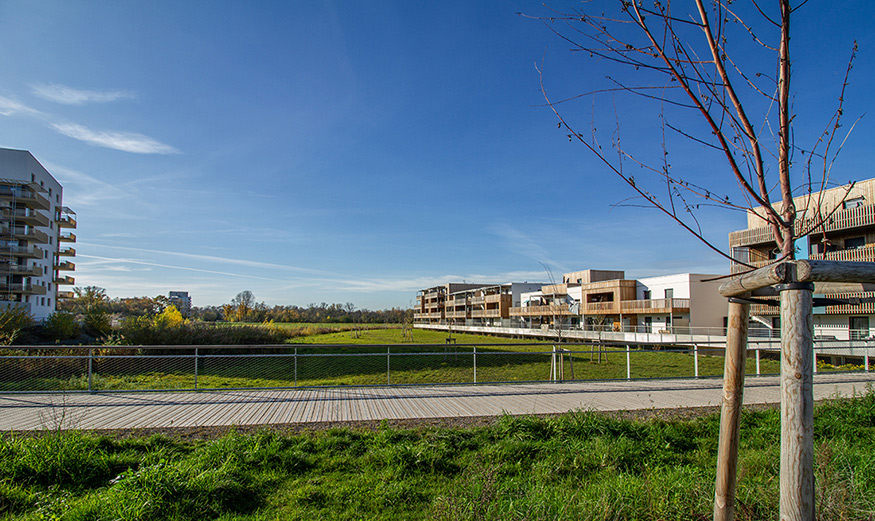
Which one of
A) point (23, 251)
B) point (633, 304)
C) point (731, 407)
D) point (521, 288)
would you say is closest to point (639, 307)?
point (633, 304)

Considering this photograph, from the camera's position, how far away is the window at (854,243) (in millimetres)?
27078

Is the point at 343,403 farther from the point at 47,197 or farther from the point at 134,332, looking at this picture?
the point at 47,197

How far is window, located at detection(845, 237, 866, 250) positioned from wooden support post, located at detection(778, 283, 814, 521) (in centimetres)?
3264

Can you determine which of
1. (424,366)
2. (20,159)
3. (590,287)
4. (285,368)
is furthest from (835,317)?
(20,159)

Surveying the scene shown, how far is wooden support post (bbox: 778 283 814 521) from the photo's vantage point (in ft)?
6.81

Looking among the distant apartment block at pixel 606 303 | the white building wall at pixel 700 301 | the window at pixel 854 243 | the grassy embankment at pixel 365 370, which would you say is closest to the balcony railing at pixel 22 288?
the grassy embankment at pixel 365 370

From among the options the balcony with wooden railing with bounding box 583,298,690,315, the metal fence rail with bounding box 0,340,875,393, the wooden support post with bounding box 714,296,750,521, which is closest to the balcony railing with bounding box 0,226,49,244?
the metal fence rail with bounding box 0,340,875,393

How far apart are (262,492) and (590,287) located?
149 feet

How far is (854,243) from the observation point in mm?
27656

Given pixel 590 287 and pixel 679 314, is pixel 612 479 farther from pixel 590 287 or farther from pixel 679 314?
pixel 590 287

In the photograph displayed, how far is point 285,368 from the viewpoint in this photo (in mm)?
A: 19094

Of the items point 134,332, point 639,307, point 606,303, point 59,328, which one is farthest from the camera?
point 606,303

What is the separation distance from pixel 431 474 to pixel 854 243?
33527 mm

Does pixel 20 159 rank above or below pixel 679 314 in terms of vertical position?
above
